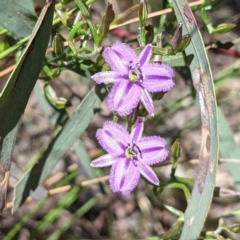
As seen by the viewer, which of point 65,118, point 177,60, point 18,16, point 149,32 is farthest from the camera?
point 65,118

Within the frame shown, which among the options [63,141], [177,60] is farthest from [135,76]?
[63,141]

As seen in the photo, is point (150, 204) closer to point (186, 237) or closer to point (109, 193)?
point (109, 193)

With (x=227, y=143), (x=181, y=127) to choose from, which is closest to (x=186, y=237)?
(x=227, y=143)

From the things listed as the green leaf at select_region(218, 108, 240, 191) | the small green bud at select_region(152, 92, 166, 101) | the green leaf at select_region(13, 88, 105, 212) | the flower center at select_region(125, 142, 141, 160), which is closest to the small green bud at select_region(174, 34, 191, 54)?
the small green bud at select_region(152, 92, 166, 101)

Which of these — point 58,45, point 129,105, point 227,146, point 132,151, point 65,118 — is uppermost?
point 58,45

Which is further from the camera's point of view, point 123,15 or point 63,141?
point 63,141

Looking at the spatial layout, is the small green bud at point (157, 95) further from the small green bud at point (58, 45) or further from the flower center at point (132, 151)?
the small green bud at point (58, 45)

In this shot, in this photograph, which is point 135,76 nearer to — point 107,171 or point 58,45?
point 58,45

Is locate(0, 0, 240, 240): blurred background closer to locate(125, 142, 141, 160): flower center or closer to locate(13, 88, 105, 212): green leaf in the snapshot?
locate(13, 88, 105, 212): green leaf
